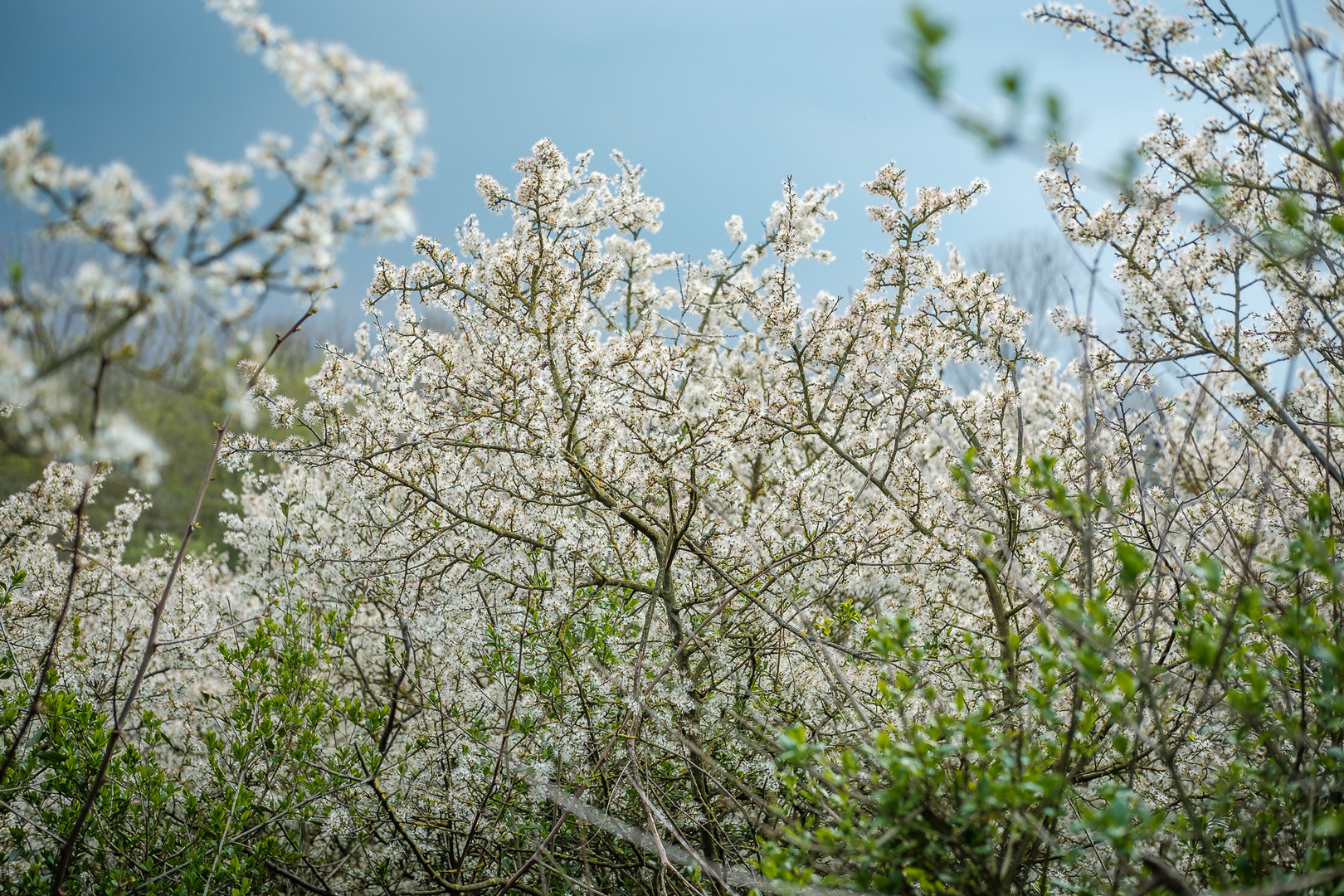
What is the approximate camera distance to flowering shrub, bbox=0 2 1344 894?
4.40ft

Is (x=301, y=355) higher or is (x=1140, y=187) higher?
(x=301, y=355)

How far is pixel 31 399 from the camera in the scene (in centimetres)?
125

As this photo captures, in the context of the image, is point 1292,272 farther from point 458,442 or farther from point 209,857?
point 209,857

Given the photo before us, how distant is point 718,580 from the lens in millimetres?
3445

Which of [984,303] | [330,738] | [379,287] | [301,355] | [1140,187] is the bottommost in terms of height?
[330,738]

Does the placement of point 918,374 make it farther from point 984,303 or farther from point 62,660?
point 62,660

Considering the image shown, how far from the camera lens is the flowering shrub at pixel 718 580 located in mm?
1340

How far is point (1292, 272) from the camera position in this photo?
2330mm

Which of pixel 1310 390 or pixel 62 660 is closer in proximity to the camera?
pixel 1310 390

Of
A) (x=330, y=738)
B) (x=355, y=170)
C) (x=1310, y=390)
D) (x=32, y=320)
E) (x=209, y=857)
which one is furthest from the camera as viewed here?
(x=330, y=738)

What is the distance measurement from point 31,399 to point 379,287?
7.92ft

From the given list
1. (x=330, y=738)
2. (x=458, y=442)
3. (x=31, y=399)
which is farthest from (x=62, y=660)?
(x=31, y=399)

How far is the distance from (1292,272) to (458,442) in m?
3.10

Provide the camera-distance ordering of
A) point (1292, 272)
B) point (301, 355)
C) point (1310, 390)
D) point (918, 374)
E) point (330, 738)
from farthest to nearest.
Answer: point (301, 355), point (330, 738), point (918, 374), point (1310, 390), point (1292, 272)
